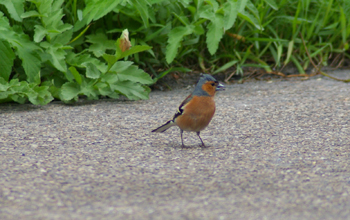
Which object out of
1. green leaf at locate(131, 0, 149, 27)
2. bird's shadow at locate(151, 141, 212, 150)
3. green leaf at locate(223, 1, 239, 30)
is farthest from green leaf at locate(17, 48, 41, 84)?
green leaf at locate(223, 1, 239, 30)

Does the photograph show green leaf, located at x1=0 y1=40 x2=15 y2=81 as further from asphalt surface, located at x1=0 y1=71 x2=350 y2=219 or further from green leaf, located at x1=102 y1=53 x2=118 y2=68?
green leaf, located at x1=102 y1=53 x2=118 y2=68

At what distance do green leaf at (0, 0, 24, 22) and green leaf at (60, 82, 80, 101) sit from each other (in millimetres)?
789

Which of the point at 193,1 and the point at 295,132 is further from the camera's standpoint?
the point at 193,1

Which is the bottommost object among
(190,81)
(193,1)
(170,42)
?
(190,81)

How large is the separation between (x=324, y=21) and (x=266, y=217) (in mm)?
4843

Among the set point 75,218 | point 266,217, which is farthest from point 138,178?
point 266,217

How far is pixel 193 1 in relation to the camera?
5.27 m

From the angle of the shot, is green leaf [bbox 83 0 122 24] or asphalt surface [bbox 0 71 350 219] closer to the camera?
asphalt surface [bbox 0 71 350 219]

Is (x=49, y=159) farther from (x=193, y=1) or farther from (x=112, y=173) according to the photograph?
(x=193, y=1)

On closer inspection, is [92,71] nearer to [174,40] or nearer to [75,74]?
[75,74]

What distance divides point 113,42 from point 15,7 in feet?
3.51

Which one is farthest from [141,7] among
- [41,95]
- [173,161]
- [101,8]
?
[173,161]

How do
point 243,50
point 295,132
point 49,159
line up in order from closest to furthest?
1. point 49,159
2. point 295,132
3. point 243,50

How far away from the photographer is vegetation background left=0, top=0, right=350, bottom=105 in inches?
171
